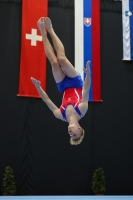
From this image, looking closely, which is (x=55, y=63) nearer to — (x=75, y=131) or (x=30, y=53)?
(x=75, y=131)

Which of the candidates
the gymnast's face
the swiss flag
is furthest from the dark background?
the gymnast's face

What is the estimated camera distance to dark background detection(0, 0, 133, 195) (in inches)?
364

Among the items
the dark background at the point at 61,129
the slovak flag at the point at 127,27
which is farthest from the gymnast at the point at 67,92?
the slovak flag at the point at 127,27

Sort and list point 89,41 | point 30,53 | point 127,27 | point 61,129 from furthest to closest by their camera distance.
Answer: point 127,27, point 89,41, point 61,129, point 30,53

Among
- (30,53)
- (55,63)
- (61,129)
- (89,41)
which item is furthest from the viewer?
(89,41)

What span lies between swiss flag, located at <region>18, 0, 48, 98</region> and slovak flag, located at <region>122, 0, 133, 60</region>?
251 cm

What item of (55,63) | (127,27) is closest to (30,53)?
(127,27)

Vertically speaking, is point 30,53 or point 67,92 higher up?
point 30,53

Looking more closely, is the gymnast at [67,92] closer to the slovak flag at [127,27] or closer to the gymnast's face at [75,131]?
the gymnast's face at [75,131]

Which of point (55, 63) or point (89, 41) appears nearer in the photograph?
point (55, 63)

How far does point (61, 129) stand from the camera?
376 inches

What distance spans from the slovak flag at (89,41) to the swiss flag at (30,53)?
3.59 ft

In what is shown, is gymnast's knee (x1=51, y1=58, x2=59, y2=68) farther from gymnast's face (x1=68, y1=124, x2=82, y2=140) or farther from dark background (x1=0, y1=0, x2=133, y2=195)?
dark background (x1=0, y1=0, x2=133, y2=195)

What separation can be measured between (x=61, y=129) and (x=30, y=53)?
2333mm
